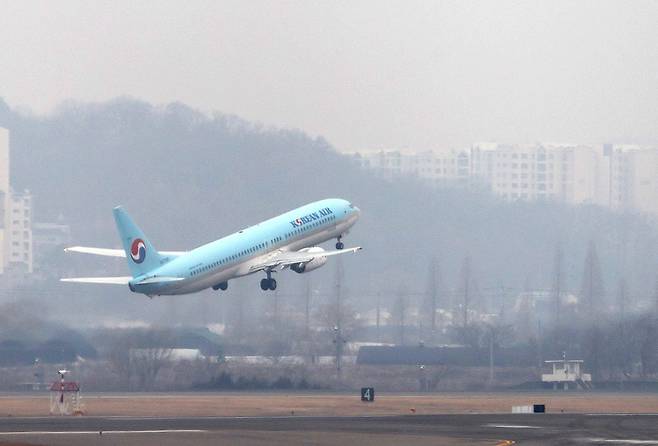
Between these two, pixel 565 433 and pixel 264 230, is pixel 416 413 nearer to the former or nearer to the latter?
pixel 565 433

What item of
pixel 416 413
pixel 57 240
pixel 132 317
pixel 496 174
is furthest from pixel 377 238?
pixel 416 413

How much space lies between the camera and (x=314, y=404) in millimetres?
105062

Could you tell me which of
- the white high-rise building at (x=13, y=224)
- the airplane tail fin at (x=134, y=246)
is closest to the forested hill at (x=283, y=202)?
the white high-rise building at (x=13, y=224)

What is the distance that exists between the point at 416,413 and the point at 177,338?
35.5 metres

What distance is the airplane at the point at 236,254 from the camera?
11238 cm

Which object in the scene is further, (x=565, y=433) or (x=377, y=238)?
(x=377, y=238)

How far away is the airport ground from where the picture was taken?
7981 centimetres

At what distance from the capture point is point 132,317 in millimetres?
138125

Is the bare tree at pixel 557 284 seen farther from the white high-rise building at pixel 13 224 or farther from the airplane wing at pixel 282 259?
the white high-rise building at pixel 13 224

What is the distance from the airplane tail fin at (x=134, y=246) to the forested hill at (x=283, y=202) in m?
51.1

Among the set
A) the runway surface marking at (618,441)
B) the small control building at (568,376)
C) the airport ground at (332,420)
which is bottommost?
the runway surface marking at (618,441)

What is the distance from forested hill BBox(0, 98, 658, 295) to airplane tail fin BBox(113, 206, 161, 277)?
5107 cm

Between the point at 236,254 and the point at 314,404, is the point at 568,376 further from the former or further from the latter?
the point at 314,404

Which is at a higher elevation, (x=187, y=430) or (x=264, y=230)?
(x=264, y=230)
